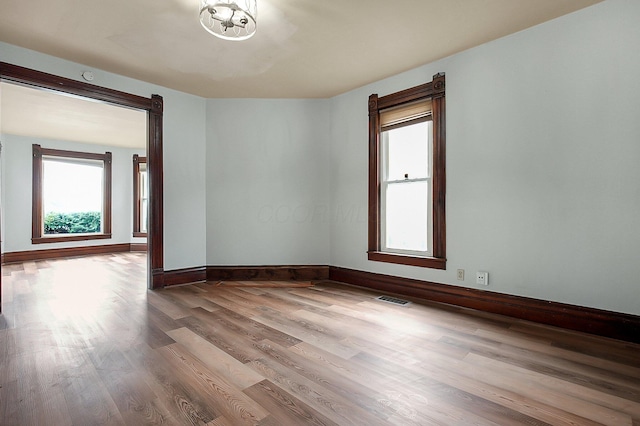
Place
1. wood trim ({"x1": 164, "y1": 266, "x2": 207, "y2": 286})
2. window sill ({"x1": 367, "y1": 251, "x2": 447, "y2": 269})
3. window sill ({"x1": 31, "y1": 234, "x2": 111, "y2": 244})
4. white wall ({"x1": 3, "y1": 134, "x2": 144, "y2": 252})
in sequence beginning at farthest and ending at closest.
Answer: window sill ({"x1": 31, "y1": 234, "x2": 111, "y2": 244}) < white wall ({"x1": 3, "y1": 134, "x2": 144, "y2": 252}) < wood trim ({"x1": 164, "y1": 266, "x2": 207, "y2": 286}) < window sill ({"x1": 367, "y1": 251, "x2": 447, "y2": 269})

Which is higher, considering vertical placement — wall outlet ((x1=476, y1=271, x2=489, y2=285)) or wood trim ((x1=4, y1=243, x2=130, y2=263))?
wall outlet ((x1=476, y1=271, x2=489, y2=285))

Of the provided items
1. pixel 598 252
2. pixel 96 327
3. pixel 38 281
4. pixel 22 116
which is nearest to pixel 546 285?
pixel 598 252

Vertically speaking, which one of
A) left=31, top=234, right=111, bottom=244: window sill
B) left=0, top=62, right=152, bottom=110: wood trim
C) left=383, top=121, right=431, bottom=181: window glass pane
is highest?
left=0, top=62, right=152, bottom=110: wood trim

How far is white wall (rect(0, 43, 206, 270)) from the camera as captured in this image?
4289 mm

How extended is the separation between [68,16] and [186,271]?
3.04 m

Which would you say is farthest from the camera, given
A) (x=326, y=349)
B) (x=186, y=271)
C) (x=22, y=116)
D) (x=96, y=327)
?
(x=22, y=116)

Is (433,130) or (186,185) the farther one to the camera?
(186,185)

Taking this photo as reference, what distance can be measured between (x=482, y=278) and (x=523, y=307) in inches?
16.2

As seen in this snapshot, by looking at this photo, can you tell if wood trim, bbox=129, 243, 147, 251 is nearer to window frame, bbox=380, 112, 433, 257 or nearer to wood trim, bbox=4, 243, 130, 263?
wood trim, bbox=4, 243, 130, 263

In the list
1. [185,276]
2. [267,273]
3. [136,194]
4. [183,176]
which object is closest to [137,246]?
[136,194]

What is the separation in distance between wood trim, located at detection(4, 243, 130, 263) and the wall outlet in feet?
26.8

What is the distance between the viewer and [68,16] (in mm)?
2654

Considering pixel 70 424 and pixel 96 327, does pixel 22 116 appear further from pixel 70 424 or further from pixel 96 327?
pixel 70 424

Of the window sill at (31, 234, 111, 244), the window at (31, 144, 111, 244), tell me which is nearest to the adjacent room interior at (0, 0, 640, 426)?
the window sill at (31, 234, 111, 244)
